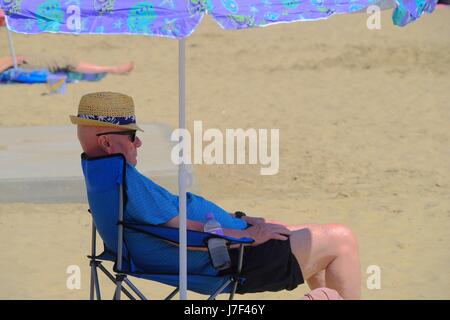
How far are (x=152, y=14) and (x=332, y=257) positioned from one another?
1.53 metres

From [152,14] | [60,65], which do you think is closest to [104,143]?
[152,14]

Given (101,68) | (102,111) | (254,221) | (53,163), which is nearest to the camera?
(102,111)

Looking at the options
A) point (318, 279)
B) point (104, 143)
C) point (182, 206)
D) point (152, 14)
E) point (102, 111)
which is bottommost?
point (318, 279)

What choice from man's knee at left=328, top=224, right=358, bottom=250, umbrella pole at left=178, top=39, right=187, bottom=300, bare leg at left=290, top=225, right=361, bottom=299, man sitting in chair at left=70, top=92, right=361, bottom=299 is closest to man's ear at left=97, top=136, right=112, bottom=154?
man sitting in chair at left=70, top=92, right=361, bottom=299

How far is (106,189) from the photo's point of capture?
4023 mm

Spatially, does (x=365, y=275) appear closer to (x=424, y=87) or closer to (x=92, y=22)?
(x=92, y=22)

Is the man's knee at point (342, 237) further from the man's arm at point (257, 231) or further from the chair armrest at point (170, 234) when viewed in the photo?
the chair armrest at point (170, 234)

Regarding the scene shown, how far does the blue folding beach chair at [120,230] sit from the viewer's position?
3.97 m

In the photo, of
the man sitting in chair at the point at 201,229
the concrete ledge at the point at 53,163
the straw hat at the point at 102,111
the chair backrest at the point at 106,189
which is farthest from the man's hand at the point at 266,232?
the concrete ledge at the point at 53,163

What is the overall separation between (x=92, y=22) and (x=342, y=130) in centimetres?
557

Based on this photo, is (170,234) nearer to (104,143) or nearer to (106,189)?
(106,189)

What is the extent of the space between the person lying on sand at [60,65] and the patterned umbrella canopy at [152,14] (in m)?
7.80
